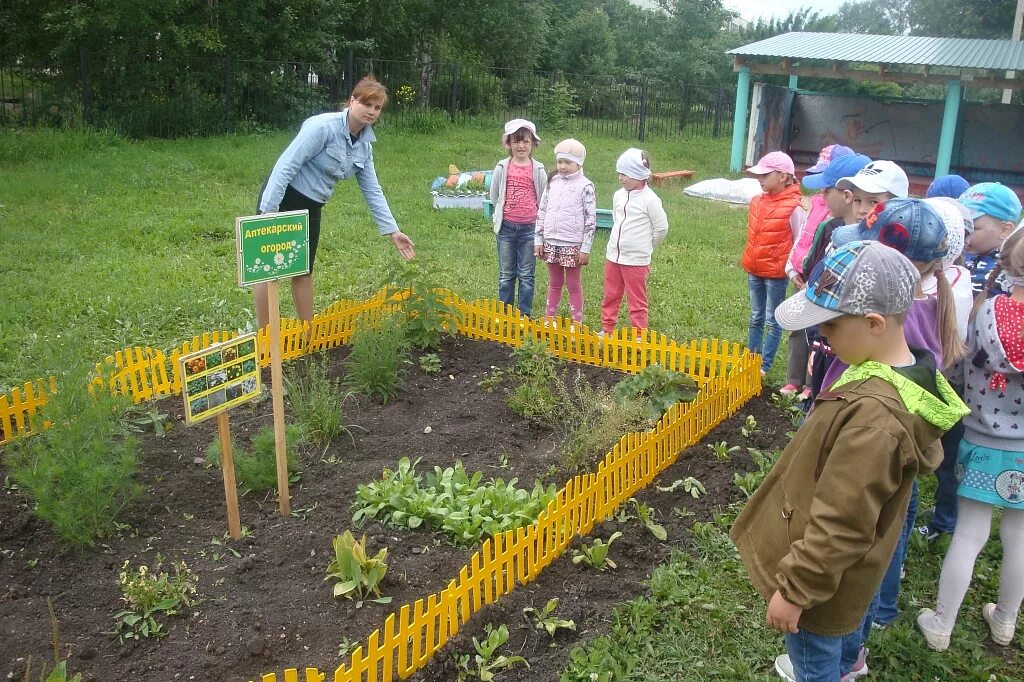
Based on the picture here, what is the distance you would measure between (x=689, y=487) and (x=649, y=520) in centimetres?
46

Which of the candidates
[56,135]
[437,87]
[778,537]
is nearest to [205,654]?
[778,537]

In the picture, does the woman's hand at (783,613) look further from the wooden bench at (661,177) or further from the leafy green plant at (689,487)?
the wooden bench at (661,177)

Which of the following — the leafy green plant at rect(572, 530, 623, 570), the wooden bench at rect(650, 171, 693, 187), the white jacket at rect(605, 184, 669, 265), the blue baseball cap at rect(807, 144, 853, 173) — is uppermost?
the blue baseball cap at rect(807, 144, 853, 173)

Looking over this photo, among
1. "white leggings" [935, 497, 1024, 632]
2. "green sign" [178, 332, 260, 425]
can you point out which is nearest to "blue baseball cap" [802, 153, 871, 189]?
"white leggings" [935, 497, 1024, 632]

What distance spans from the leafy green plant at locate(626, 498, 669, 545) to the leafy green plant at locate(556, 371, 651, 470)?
0.38m

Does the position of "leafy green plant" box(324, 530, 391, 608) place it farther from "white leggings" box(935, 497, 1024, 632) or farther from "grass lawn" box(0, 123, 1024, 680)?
"white leggings" box(935, 497, 1024, 632)

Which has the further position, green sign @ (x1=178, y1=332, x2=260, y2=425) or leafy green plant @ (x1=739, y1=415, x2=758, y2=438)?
leafy green plant @ (x1=739, y1=415, x2=758, y2=438)

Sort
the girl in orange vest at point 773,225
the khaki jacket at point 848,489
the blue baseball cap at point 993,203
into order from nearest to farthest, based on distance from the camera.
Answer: the khaki jacket at point 848,489 < the blue baseball cap at point 993,203 < the girl in orange vest at point 773,225

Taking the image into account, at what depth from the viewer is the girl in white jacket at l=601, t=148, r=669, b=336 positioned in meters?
6.37

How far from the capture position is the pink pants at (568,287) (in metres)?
6.83

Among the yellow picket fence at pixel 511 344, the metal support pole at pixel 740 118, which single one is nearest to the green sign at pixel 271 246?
the yellow picket fence at pixel 511 344

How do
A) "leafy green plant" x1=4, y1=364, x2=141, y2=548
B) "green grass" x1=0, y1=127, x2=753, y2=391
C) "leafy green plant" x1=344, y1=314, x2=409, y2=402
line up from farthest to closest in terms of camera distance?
"green grass" x1=0, y1=127, x2=753, y2=391 → "leafy green plant" x1=344, y1=314, x2=409, y2=402 → "leafy green plant" x1=4, y1=364, x2=141, y2=548

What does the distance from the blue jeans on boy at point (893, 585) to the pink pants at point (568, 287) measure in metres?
3.47

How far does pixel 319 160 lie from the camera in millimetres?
5926
